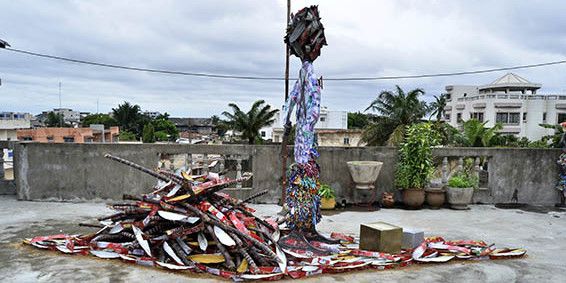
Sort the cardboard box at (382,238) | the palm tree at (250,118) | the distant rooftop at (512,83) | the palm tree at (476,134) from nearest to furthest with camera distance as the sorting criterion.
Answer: the cardboard box at (382,238) < the palm tree at (476,134) < the palm tree at (250,118) < the distant rooftop at (512,83)

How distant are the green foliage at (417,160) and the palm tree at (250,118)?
→ 22.3 metres

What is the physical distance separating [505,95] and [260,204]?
42.1 meters

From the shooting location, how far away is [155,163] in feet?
26.6

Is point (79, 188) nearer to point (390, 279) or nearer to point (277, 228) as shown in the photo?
point (277, 228)

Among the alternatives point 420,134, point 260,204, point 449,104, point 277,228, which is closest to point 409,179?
point 420,134

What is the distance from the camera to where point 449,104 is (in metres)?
51.5

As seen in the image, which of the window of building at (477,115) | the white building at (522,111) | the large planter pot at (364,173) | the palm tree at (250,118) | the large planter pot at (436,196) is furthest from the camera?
the window of building at (477,115)

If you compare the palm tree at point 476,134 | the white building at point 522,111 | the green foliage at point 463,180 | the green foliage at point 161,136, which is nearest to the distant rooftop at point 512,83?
the white building at point 522,111

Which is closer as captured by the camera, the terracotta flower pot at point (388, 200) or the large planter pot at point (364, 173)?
the large planter pot at point (364, 173)

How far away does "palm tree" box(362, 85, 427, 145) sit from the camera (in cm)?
2272

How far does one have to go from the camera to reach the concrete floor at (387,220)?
14.3 ft

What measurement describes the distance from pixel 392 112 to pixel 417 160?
51.1ft

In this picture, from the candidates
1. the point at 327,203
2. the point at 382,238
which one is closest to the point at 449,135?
the point at 327,203

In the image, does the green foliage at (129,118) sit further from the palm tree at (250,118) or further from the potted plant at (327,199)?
the potted plant at (327,199)
